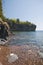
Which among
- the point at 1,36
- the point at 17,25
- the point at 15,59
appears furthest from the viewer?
the point at 17,25

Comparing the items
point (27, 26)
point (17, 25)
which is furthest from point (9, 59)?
point (27, 26)

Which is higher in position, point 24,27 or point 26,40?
point 26,40

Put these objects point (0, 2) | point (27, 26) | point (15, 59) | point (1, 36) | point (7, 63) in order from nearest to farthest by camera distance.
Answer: point (7, 63) → point (15, 59) → point (1, 36) → point (0, 2) → point (27, 26)

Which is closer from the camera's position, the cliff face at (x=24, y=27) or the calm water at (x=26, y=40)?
the calm water at (x=26, y=40)

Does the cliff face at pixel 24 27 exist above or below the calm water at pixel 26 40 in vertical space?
below

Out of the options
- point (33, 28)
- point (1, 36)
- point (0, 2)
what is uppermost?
point (0, 2)

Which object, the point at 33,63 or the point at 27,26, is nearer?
the point at 33,63

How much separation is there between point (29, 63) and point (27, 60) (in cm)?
100

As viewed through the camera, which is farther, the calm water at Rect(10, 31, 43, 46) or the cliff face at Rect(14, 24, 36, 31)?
the cliff face at Rect(14, 24, 36, 31)

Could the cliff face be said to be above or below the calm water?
below

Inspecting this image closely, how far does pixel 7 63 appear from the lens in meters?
14.6

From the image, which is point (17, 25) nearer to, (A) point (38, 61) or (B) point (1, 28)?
(B) point (1, 28)

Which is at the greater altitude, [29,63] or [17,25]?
[29,63]

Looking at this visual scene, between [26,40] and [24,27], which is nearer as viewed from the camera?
[26,40]
